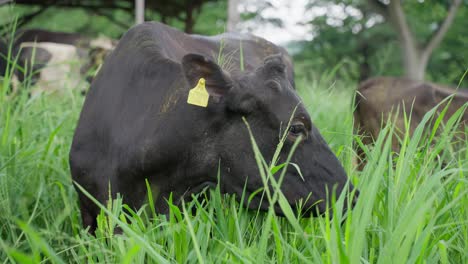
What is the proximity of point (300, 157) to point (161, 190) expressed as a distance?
0.62 metres

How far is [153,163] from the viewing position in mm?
2840

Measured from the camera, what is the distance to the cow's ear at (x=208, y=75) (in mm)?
2768

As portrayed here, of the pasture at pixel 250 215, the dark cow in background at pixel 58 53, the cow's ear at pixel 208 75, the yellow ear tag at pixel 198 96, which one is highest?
the cow's ear at pixel 208 75

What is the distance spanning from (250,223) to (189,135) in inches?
20.2

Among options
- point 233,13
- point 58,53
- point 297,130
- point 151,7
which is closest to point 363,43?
point 151,7

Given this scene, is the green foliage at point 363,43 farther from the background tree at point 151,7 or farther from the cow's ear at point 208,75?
the cow's ear at point 208,75

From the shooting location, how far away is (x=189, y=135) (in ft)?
9.31

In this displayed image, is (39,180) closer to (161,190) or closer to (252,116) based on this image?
(161,190)

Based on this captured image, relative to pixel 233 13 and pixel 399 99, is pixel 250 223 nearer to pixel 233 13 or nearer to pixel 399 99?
pixel 399 99

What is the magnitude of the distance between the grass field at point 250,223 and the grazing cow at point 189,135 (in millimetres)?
140

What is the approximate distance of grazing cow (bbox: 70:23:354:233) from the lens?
108 inches

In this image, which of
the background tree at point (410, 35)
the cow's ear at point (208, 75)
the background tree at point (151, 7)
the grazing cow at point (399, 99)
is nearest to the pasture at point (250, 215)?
the cow's ear at point (208, 75)

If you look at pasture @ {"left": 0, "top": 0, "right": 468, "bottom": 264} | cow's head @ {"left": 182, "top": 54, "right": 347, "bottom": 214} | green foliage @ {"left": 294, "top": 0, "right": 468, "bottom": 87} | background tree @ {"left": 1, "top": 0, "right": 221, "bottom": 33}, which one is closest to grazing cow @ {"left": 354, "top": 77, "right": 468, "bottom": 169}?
pasture @ {"left": 0, "top": 0, "right": 468, "bottom": 264}

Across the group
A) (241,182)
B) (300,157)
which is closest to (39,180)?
(241,182)
